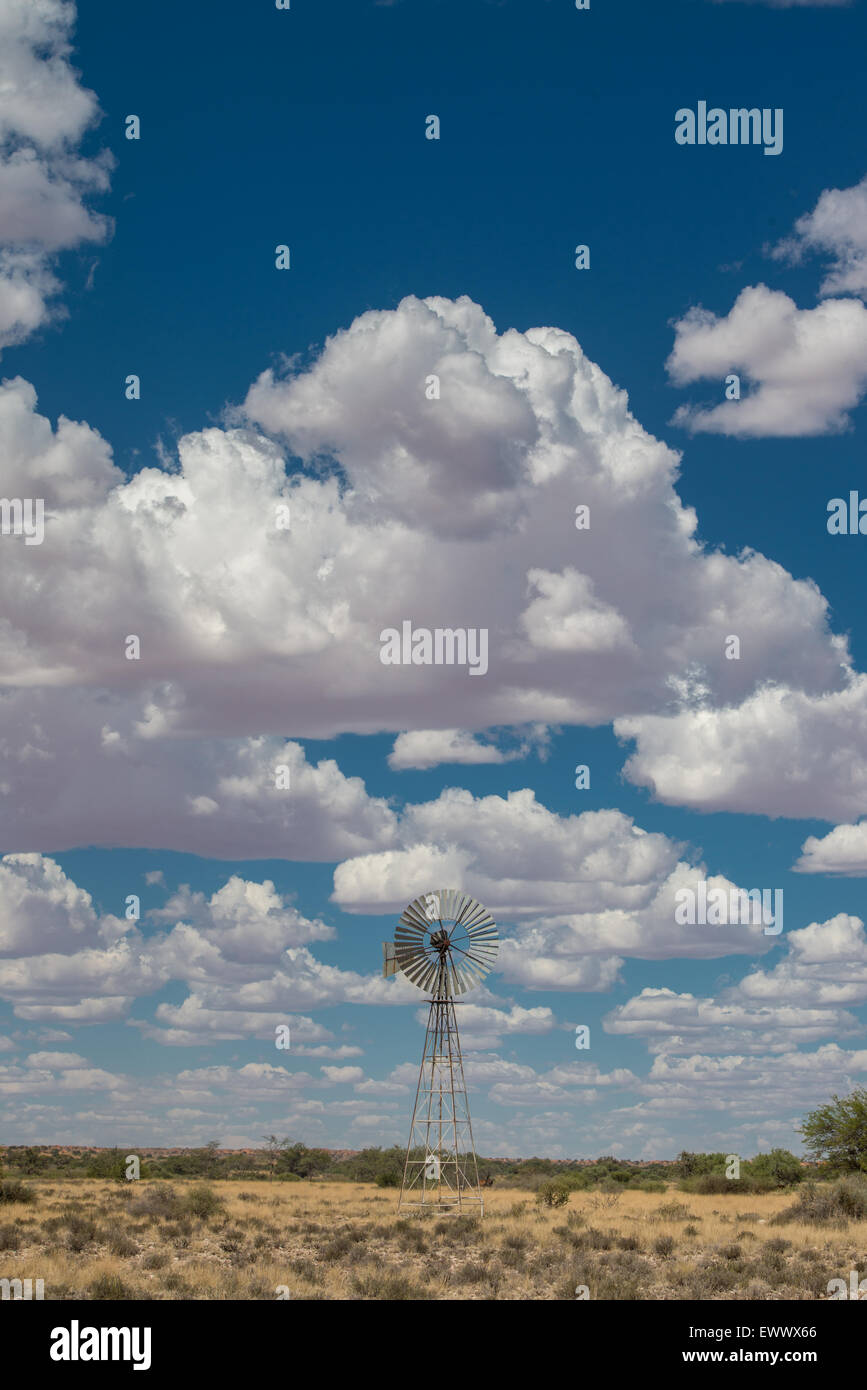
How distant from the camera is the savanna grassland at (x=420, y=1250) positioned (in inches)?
1067

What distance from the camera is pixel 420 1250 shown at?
3472 cm

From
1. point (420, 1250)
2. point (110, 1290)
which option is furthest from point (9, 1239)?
point (420, 1250)

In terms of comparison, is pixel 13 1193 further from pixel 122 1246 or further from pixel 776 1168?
pixel 776 1168

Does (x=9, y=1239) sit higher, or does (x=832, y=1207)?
(x=9, y=1239)

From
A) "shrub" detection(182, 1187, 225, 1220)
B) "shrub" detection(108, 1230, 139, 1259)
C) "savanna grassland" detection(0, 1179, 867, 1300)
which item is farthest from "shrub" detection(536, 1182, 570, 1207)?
"shrub" detection(108, 1230, 139, 1259)

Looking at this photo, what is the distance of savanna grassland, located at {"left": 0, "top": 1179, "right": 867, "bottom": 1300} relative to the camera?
88.9ft

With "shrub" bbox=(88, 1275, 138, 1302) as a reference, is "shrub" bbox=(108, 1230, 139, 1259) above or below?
below

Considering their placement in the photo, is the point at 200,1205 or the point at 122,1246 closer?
the point at 122,1246

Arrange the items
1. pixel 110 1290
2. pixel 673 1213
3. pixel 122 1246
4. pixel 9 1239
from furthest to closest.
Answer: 1. pixel 673 1213
2. pixel 9 1239
3. pixel 122 1246
4. pixel 110 1290

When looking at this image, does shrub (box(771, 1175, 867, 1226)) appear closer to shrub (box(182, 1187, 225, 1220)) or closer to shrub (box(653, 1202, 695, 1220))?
shrub (box(653, 1202, 695, 1220))

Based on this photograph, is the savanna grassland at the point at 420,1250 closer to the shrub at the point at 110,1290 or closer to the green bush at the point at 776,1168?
the shrub at the point at 110,1290

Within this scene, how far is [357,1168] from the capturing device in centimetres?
8581
